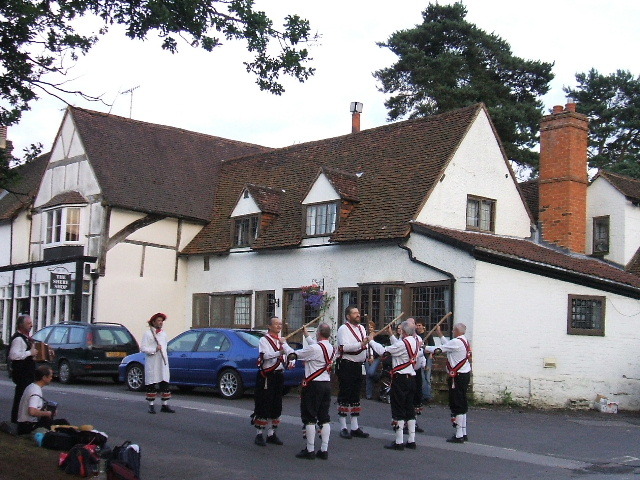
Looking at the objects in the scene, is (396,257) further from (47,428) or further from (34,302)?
(34,302)

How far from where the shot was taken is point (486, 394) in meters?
21.3

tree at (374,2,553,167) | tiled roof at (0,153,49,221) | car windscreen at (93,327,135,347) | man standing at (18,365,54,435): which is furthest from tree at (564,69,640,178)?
man standing at (18,365,54,435)

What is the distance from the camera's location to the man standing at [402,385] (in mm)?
13429

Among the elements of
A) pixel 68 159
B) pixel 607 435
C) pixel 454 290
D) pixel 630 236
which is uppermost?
pixel 68 159

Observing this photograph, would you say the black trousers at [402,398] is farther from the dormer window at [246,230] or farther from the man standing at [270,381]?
the dormer window at [246,230]

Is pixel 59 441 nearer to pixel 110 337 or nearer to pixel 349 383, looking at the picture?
pixel 349 383

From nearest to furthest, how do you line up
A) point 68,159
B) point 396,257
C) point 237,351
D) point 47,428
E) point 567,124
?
point 47,428, point 237,351, point 396,257, point 567,124, point 68,159

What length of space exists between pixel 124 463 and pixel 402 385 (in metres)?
4.88

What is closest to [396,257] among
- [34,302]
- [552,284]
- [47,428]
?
[552,284]

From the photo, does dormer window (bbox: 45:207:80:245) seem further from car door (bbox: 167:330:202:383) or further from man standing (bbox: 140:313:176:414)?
man standing (bbox: 140:313:176:414)

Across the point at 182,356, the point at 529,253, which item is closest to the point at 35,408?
the point at 182,356

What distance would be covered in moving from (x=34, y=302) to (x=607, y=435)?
2247cm

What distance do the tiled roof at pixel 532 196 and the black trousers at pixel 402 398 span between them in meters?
15.0

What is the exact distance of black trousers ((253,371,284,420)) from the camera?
43.4 ft
